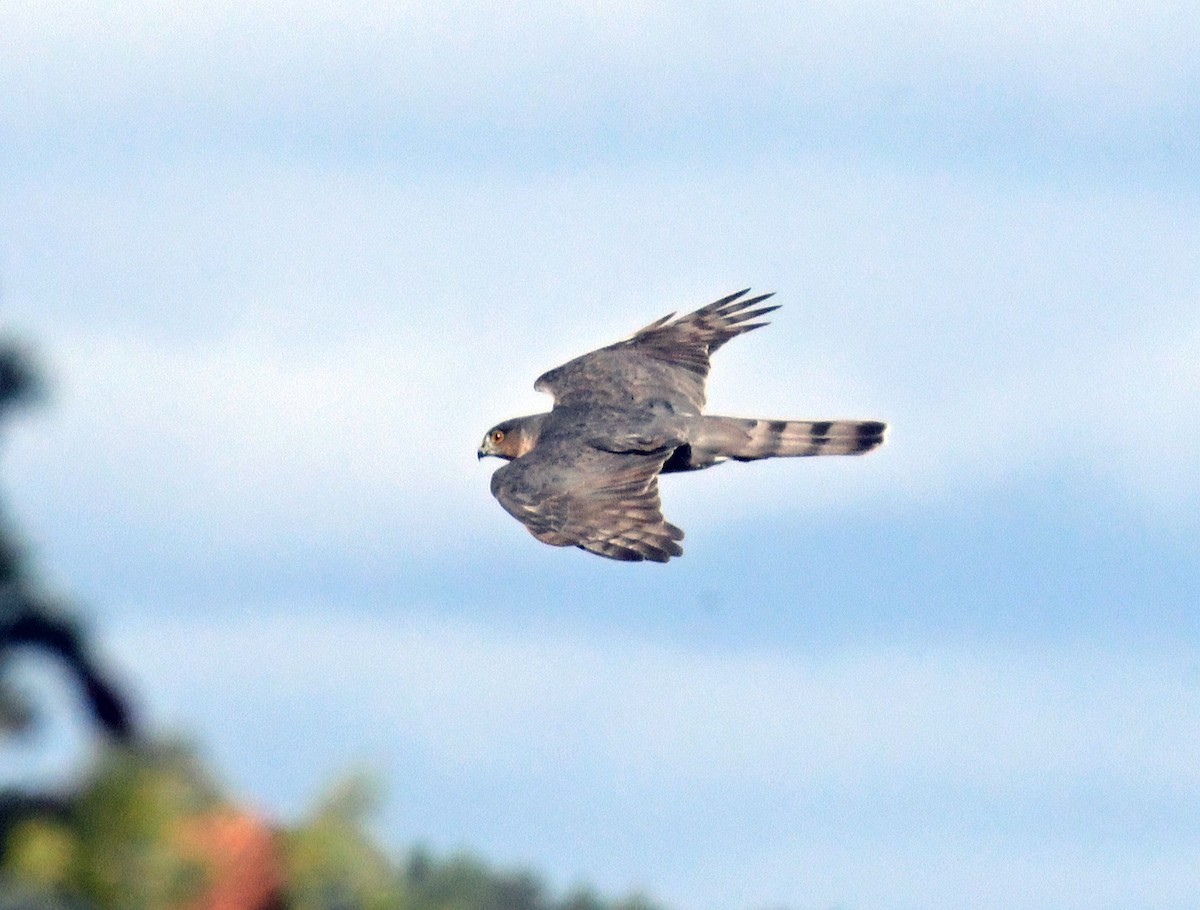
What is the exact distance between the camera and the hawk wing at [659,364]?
20.4m

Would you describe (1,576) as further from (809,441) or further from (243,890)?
(809,441)

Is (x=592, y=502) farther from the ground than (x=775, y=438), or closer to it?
closer to it

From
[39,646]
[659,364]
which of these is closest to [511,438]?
[659,364]

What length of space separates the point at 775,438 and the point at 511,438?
221 cm

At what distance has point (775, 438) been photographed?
20.5 meters

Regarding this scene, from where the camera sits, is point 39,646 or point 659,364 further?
point 659,364

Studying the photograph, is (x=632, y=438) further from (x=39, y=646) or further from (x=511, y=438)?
(x=39, y=646)

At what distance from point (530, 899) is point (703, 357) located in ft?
19.6

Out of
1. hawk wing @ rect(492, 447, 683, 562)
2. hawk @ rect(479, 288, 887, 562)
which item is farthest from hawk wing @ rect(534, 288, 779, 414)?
hawk wing @ rect(492, 447, 683, 562)

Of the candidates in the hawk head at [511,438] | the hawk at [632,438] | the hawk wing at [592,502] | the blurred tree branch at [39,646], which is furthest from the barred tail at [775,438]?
the blurred tree branch at [39,646]

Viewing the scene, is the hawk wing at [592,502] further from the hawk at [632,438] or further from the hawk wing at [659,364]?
the hawk wing at [659,364]

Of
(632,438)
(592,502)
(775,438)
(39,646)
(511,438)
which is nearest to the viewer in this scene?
(39,646)

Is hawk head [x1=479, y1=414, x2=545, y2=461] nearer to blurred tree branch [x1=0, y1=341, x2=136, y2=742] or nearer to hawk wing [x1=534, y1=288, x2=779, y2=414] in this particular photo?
hawk wing [x1=534, y1=288, x2=779, y2=414]

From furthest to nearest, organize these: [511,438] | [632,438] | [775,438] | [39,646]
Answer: [775,438], [511,438], [632,438], [39,646]
